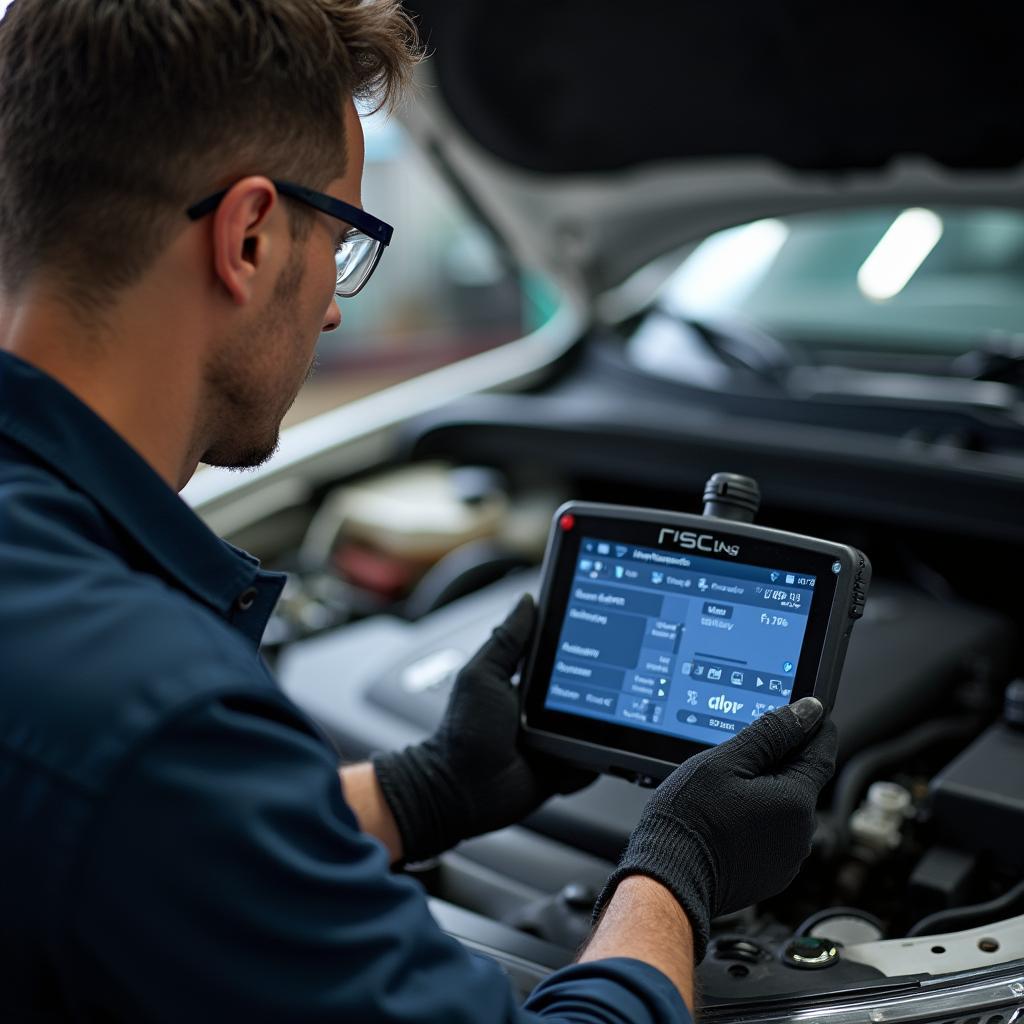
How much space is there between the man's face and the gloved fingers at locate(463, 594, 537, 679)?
1.12 feet

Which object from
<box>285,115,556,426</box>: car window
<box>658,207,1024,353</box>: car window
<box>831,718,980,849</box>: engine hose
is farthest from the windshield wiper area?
<box>285,115,556,426</box>: car window

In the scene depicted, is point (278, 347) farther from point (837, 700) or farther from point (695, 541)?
point (837, 700)

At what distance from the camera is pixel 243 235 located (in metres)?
0.83

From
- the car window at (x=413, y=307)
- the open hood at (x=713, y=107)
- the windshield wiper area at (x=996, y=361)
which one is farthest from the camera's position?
the car window at (x=413, y=307)

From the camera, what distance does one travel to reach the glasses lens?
0.98 m

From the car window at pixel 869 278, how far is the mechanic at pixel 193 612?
1324 mm

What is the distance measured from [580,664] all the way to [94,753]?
0.62 m

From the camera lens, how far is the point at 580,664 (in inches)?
46.2

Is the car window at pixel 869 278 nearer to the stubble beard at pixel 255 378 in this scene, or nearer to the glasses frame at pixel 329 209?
the glasses frame at pixel 329 209

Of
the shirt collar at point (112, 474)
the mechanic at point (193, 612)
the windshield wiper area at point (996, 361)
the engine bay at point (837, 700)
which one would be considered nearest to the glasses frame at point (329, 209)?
the mechanic at point (193, 612)

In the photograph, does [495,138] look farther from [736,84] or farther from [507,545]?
[507,545]

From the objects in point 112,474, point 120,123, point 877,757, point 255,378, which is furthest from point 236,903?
point 877,757

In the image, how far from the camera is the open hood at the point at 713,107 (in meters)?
1.67

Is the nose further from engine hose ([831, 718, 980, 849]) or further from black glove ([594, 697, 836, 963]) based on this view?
engine hose ([831, 718, 980, 849])
